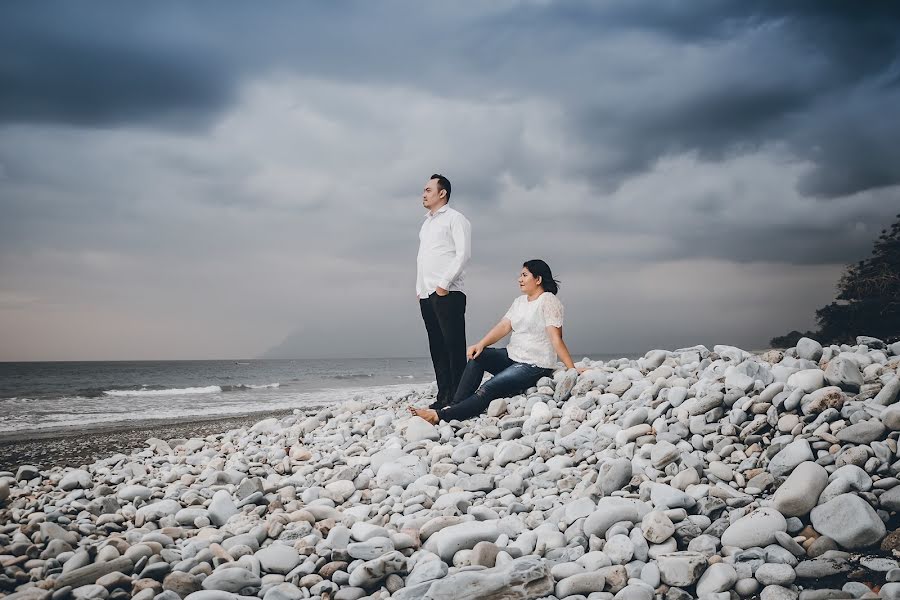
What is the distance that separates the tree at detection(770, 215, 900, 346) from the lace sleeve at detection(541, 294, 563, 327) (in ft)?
45.5

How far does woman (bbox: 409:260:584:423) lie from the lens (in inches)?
227

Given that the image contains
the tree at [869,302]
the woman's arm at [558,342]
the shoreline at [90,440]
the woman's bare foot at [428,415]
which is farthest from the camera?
the tree at [869,302]

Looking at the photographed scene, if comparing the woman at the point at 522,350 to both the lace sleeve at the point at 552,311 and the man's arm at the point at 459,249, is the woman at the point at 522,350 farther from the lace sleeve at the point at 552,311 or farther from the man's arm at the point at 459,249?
the man's arm at the point at 459,249

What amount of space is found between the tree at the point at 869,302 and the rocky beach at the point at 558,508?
14634 mm

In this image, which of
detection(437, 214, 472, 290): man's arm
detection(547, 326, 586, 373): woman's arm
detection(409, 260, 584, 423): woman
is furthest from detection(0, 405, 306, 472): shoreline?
detection(547, 326, 586, 373): woman's arm

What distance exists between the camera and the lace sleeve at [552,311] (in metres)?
5.76

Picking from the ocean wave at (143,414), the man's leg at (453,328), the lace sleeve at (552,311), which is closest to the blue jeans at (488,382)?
the man's leg at (453,328)

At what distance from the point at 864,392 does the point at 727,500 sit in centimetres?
142

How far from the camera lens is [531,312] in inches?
231

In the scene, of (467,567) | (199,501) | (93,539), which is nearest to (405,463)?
(199,501)

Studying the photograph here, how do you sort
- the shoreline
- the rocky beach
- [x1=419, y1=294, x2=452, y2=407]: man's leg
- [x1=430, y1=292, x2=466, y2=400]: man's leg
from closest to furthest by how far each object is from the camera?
the rocky beach < [x1=430, y1=292, x2=466, y2=400]: man's leg < [x1=419, y1=294, x2=452, y2=407]: man's leg < the shoreline

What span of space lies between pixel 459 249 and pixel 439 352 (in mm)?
1234

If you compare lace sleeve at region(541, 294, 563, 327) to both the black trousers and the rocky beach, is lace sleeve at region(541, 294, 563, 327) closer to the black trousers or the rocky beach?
the rocky beach

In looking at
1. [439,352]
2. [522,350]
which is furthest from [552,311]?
[439,352]
